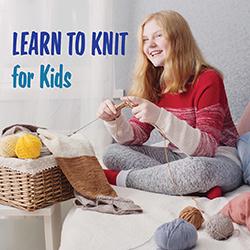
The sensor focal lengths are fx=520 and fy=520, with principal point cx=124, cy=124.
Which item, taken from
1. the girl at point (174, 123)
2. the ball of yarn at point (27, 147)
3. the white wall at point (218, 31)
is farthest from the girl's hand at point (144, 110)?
A: the white wall at point (218, 31)

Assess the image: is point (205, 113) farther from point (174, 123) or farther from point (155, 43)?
point (155, 43)

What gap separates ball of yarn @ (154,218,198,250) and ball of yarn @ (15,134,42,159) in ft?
1.31

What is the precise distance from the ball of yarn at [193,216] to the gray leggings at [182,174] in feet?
0.54

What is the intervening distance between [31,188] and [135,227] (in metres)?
0.30

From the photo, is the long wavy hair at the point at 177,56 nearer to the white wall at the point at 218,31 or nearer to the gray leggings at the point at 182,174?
the gray leggings at the point at 182,174

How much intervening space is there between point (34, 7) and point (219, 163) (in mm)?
885

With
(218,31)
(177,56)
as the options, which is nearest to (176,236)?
(177,56)

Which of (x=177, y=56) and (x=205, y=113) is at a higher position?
(x=177, y=56)

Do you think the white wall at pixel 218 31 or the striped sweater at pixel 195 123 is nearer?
the striped sweater at pixel 195 123

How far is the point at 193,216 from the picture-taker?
1.02 m

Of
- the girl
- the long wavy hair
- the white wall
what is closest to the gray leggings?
the girl

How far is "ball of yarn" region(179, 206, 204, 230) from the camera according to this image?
1015mm

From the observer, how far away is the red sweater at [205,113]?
1278mm

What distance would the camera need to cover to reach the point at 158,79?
1527mm
